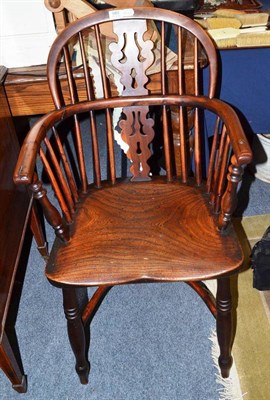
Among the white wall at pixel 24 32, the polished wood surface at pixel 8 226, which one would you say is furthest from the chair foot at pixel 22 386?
the white wall at pixel 24 32

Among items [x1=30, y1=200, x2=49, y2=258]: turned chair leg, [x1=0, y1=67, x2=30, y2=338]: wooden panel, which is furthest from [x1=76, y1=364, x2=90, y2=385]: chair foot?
[x1=30, y1=200, x2=49, y2=258]: turned chair leg

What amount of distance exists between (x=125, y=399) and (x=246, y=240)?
0.80 meters

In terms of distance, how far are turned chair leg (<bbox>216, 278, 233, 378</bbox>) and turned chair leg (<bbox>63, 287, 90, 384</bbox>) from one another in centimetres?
38

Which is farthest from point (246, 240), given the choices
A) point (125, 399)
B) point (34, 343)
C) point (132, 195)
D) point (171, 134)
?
point (34, 343)


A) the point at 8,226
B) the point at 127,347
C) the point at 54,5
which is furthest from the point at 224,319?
the point at 54,5

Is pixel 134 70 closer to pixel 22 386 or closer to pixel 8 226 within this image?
pixel 8 226

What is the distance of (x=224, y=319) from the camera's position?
1.12m

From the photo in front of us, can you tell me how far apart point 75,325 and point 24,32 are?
94cm

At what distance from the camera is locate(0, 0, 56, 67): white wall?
4.25 feet

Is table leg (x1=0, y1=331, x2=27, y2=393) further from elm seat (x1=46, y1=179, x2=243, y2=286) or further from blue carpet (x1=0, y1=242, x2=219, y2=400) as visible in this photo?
elm seat (x1=46, y1=179, x2=243, y2=286)

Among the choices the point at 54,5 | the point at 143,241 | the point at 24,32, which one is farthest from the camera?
the point at 24,32

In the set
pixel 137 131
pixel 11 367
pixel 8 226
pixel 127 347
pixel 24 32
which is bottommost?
pixel 127 347

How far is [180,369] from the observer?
52.1 inches

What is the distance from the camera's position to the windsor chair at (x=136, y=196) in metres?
0.99
